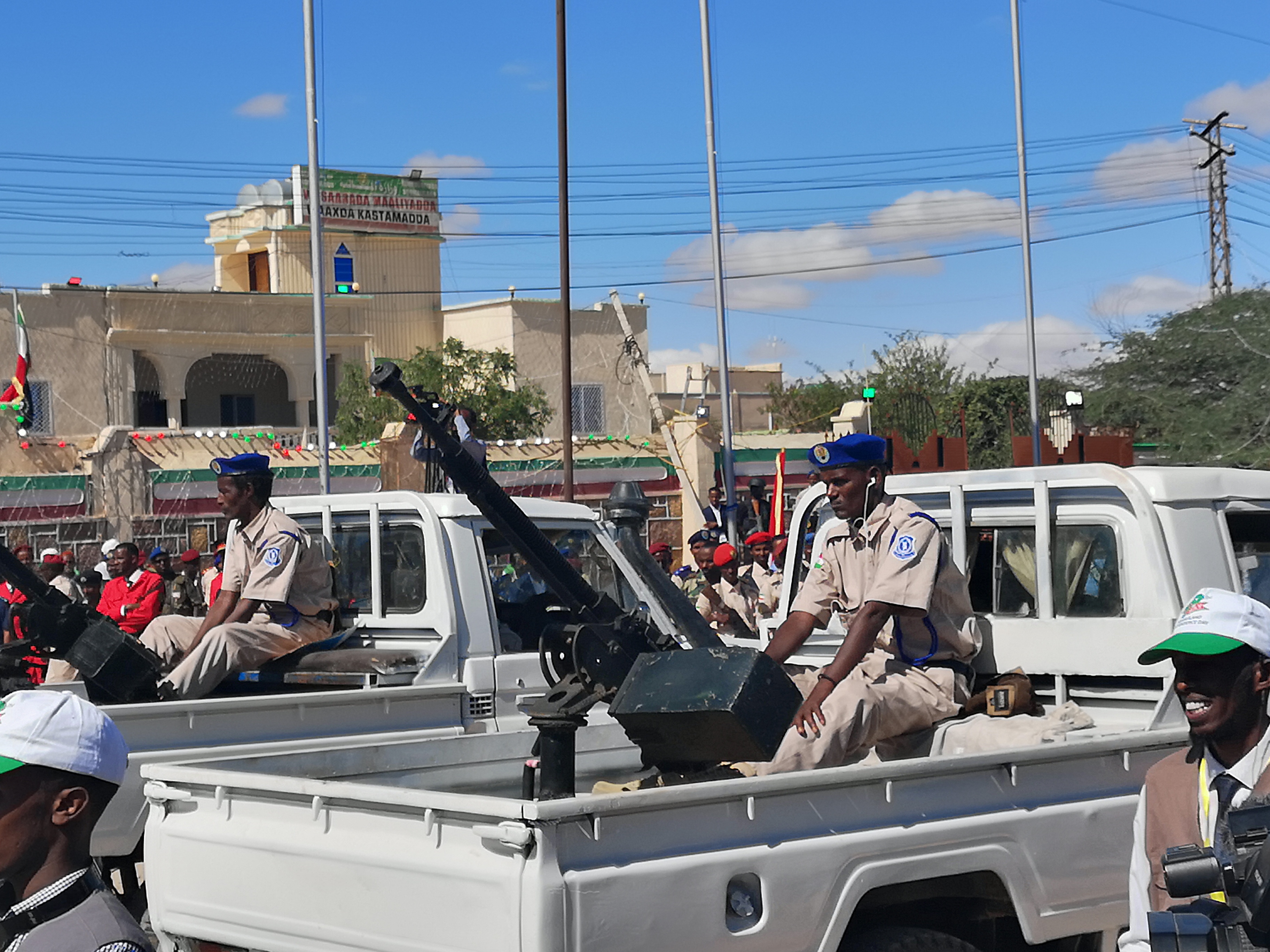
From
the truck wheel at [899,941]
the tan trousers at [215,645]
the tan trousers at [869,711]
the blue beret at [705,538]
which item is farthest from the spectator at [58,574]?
the truck wheel at [899,941]

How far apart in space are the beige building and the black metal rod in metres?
33.1

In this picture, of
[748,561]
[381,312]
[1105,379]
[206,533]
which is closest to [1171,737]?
[748,561]

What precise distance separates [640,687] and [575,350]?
35.6 m

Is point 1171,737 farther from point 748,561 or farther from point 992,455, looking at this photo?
point 992,455

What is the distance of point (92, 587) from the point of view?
13.2 meters

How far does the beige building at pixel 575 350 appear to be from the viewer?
39.9 m

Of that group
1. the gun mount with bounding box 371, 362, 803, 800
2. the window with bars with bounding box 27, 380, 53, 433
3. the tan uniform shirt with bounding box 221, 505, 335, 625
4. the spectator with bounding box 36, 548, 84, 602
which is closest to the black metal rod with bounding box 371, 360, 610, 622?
the gun mount with bounding box 371, 362, 803, 800

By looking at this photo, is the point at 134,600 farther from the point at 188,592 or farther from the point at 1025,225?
the point at 1025,225

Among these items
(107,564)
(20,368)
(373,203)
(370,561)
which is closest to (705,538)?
(370,561)

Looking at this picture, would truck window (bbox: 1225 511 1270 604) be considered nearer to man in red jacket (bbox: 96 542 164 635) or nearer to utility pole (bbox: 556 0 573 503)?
man in red jacket (bbox: 96 542 164 635)

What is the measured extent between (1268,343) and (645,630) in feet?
75.0

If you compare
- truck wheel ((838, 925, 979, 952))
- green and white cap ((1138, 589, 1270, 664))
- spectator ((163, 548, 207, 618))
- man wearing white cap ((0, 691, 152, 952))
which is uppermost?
green and white cap ((1138, 589, 1270, 664))

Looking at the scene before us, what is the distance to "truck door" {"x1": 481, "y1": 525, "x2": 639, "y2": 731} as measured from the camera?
24.9 feet

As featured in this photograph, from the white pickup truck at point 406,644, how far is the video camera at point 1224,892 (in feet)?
13.4
